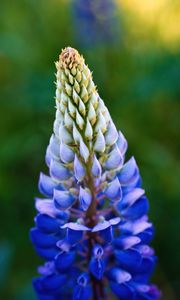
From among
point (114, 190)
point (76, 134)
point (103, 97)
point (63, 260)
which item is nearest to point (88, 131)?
point (76, 134)

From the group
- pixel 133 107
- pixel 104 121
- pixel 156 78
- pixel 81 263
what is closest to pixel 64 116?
pixel 104 121

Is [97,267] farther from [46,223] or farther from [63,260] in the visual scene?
[46,223]

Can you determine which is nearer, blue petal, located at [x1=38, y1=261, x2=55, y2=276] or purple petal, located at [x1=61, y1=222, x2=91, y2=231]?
purple petal, located at [x1=61, y1=222, x2=91, y2=231]

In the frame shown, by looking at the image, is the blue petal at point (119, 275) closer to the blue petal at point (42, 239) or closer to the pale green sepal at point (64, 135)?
the blue petal at point (42, 239)

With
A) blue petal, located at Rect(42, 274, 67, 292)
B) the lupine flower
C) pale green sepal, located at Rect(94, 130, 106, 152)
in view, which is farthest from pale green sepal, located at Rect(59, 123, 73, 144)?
blue petal, located at Rect(42, 274, 67, 292)

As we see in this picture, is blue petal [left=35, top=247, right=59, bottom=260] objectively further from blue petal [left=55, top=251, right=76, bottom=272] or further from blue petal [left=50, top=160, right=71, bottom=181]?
blue petal [left=50, top=160, right=71, bottom=181]

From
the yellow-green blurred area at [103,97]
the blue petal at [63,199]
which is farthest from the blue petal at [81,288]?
the yellow-green blurred area at [103,97]

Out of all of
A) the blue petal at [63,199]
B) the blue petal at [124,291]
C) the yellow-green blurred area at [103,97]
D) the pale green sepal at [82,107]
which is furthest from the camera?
the yellow-green blurred area at [103,97]
